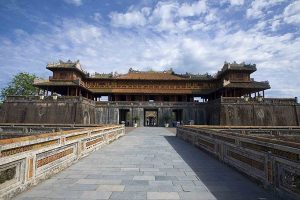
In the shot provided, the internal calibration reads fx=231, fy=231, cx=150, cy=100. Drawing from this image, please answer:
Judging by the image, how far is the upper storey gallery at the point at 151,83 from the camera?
128 ft

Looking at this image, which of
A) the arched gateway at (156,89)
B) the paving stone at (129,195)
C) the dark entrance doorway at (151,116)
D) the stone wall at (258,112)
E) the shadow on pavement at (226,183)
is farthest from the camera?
A: the dark entrance doorway at (151,116)

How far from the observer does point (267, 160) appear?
193 inches

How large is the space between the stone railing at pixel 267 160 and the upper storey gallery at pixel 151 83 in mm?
33271

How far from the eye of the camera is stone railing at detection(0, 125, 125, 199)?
164 inches

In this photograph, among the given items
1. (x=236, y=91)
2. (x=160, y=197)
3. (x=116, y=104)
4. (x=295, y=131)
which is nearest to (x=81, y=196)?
(x=160, y=197)

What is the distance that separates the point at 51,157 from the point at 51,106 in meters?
29.7

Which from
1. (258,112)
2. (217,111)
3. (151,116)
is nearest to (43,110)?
(217,111)

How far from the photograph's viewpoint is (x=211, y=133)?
967cm

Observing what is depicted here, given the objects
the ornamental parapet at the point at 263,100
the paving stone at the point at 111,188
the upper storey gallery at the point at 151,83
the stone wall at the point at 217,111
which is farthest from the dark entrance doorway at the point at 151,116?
the paving stone at the point at 111,188

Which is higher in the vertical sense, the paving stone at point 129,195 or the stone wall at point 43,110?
the stone wall at point 43,110

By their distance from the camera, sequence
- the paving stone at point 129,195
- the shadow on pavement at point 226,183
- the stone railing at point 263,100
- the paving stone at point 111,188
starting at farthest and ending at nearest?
1. the stone railing at point 263,100
2. the paving stone at point 111,188
3. the shadow on pavement at point 226,183
4. the paving stone at point 129,195

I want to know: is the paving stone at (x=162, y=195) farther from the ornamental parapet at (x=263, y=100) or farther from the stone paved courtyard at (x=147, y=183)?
the ornamental parapet at (x=263, y=100)

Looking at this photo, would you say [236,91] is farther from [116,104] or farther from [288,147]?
[288,147]

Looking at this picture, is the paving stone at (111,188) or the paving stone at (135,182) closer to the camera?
the paving stone at (111,188)
